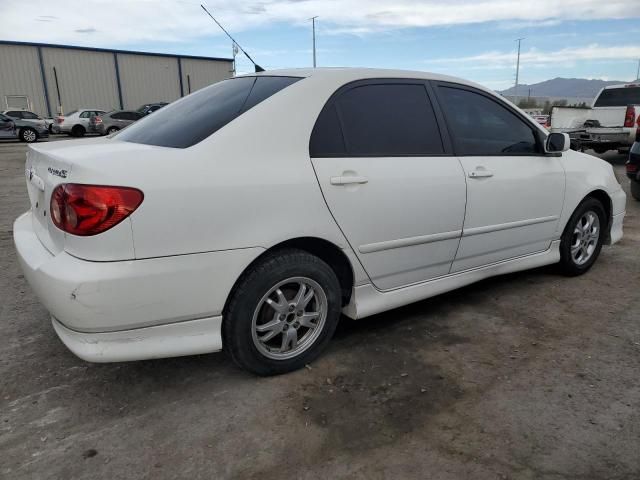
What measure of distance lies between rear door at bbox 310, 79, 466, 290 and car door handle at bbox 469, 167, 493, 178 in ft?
0.35

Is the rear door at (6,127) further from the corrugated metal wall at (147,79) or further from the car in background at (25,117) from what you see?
the corrugated metal wall at (147,79)

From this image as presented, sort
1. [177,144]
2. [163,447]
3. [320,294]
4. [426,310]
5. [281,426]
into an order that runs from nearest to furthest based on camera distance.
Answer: [163,447], [281,426], [177,144], [320,294], [426,310]

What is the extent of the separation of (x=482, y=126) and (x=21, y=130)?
21613mm

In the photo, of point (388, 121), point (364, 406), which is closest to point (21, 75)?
point (388, 121)

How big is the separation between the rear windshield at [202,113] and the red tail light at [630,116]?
11265 mm

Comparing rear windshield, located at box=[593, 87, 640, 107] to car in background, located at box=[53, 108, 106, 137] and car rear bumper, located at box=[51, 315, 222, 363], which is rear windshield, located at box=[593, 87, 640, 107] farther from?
car in background, located at box=[53, 108, 106, 137]

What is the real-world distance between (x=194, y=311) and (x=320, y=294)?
2.30ft

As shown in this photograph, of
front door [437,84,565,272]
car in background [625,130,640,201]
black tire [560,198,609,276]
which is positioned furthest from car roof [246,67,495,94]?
car in background [625,130,640,201]

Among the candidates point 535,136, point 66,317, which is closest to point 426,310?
point 535,136

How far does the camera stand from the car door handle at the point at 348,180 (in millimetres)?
2625

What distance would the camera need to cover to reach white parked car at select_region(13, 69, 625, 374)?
7.05ft

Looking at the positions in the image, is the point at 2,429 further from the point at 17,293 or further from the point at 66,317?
the point at 17,293

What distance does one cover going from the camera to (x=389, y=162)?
2863 mm

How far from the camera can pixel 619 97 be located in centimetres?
1330
